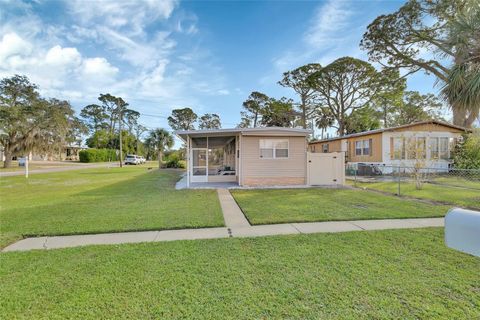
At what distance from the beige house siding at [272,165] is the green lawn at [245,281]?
813 centimetres

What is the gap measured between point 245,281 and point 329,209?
4718 mm

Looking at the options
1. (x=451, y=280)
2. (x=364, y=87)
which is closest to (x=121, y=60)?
(x=451, y=280)

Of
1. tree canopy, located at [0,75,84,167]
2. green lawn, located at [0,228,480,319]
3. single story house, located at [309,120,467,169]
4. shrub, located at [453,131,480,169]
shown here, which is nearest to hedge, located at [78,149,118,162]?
tree canopy, located at [0,75,84,167]

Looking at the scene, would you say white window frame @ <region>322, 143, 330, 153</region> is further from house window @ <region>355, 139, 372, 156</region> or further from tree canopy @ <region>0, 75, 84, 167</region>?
tree canopy @ <region>0, 75, 84, 167</region>

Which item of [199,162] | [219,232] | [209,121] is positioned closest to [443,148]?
[199,162]

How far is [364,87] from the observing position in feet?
87.8

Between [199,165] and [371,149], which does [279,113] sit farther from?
[199,165]

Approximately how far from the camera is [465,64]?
8141 millimetres

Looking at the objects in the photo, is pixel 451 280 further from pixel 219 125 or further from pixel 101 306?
pixel 219 125

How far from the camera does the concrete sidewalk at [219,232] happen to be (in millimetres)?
4488

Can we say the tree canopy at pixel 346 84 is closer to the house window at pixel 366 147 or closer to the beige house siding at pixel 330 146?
the beige house siding at pixel 330 146

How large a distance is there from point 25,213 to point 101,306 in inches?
245

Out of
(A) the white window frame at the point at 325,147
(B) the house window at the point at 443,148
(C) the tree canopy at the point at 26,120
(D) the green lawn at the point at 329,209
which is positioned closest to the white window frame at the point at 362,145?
(A) the white window frame at the point at 325,147

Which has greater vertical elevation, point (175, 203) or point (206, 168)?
point (206, 168)
